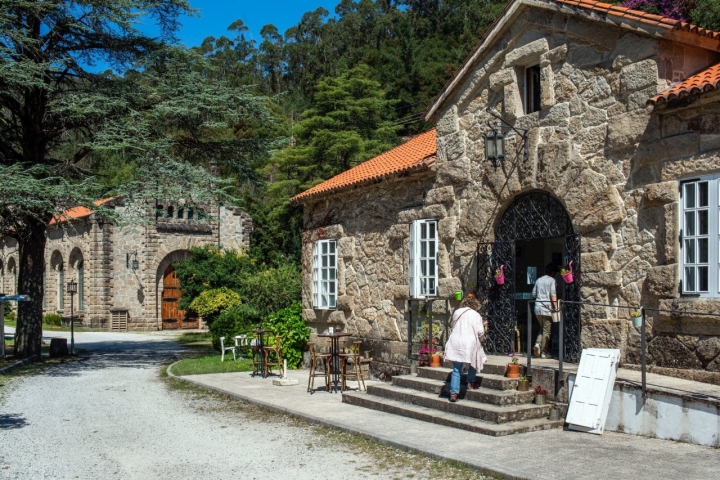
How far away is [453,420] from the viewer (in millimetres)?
9297

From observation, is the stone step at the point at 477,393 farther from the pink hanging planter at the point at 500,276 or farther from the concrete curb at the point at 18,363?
the concrete curb at the point at 18,363

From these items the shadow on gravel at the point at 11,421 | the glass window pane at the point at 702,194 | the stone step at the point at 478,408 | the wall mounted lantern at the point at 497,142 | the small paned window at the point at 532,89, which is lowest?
the shadow on gravel at the point at 11,421

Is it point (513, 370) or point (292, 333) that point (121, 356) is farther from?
point (513, 370)

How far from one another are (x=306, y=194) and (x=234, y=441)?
8150 mm

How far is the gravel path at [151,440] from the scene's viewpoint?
7.64 meters

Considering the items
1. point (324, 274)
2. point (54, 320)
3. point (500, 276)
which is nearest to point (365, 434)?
point (500, 276)

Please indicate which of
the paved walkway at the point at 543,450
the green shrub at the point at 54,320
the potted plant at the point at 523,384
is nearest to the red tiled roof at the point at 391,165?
the potted plant at the point at 523,384

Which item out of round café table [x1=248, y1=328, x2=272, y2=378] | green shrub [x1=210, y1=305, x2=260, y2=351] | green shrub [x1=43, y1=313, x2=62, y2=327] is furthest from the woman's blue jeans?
green shrub [x1=43, y1=313, x2=62, y2=327]

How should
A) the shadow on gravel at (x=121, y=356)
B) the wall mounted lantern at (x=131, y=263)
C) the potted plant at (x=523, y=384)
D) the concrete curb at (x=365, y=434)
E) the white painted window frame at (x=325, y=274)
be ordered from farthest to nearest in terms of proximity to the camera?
the wall mounted lantern at (x=131, y=263), the shadow on gravel at (x=121, y=356), the white painted window frame at (x=325, y=274), the potted plant at (x=523, y=384), the concrete curb at (x=365, y=434)

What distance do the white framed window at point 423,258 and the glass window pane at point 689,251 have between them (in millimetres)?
4737

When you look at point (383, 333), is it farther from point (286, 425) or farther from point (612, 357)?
point (612, 357)

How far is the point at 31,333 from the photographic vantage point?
19.2 meters

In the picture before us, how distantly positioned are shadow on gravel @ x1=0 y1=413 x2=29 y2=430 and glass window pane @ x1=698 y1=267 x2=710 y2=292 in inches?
357

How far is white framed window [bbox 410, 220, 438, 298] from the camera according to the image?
12914 millimetres
